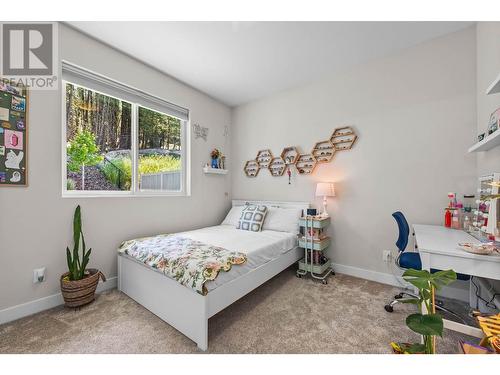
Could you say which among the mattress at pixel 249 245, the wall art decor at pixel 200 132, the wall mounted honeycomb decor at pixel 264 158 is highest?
the wall art decor at pixel 200 132

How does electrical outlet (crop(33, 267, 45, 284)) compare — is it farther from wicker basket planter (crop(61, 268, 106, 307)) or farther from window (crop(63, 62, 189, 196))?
window (crop(63, 62, 189, 196))

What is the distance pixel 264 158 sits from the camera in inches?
136

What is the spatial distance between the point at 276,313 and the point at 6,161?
263cm

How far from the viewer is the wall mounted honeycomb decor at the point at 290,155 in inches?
123

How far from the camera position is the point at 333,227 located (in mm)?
2818

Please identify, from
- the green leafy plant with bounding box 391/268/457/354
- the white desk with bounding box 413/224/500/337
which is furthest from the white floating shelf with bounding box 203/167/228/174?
the green leafy plant with bounding box 391/268/457/354

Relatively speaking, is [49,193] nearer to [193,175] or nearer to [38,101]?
[38,101]

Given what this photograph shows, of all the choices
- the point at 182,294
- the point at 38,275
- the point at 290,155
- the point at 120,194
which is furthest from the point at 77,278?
the point at 290,155

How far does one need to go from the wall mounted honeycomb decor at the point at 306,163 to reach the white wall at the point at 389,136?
10cm

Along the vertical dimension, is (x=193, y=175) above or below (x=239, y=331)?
above

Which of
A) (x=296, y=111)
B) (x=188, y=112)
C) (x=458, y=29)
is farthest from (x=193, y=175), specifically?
(x=458, y=29)

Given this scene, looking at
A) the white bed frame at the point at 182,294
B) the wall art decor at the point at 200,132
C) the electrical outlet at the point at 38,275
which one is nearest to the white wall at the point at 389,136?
the white bed frame at the point at 182,294

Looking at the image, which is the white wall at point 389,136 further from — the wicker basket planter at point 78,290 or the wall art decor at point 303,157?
the wicker basket planter at point 78,290
